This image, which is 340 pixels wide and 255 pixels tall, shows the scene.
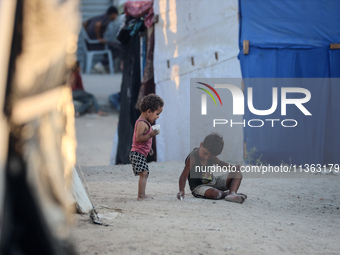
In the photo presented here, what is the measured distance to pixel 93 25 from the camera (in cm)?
1742

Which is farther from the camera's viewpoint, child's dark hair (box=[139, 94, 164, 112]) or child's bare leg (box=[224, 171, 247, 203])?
child's dark hair (box=[139, 94, 164, 112])

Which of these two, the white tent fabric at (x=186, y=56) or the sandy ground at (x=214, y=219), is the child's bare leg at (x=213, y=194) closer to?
the sandy ground at (x=214, y=219)

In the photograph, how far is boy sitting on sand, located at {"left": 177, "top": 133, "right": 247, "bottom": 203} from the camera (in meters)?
5.23

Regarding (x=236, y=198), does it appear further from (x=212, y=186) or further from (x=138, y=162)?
(x=138, y=162)

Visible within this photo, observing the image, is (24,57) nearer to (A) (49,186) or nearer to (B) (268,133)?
(A) (49,186)

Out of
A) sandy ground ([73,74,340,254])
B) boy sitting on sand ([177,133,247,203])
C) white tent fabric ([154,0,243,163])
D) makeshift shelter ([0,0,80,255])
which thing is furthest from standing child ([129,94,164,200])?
makeshift shelter ([0,0,80,255])

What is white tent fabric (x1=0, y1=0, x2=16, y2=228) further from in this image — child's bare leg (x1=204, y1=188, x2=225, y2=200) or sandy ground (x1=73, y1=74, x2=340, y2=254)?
child's bare leg (x1=204, y1=188, x2=225, y2=200)

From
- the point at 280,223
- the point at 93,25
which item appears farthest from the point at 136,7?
the point at 93,25

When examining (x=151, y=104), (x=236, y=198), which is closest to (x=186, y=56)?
(x=151, y=104)

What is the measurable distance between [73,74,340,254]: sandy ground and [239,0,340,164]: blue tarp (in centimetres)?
89

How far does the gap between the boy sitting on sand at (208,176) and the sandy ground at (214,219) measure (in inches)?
5.8

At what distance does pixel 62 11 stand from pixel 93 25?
16327 mm

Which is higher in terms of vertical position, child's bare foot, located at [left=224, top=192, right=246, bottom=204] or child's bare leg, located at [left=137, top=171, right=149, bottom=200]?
child's bare leg, located at [left=137, top=171, right=149, bottom=200]

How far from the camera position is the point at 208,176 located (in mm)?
5512
